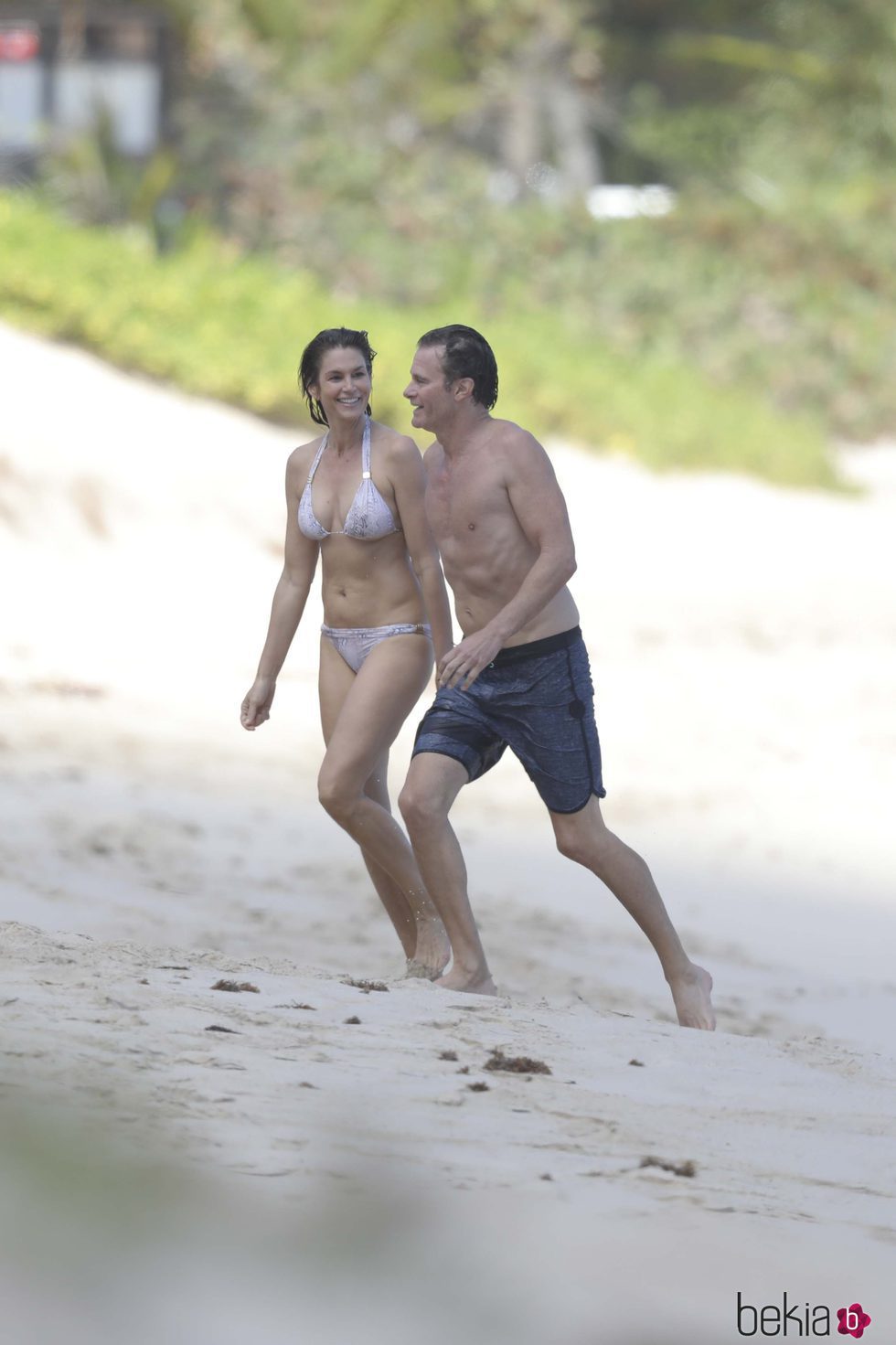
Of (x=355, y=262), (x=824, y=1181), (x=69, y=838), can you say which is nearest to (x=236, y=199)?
(x=355, y=262)

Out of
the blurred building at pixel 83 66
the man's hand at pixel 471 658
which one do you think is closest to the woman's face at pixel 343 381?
the man's hand at pixel 471 658

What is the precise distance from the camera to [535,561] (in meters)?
4.44

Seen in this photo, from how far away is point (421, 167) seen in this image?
22.2 metres

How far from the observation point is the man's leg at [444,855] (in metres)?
4.46

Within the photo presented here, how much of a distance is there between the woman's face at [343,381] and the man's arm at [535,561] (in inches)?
18.0

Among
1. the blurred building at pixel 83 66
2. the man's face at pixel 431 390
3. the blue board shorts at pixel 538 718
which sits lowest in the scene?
the blue board shorts at pixel 538 718

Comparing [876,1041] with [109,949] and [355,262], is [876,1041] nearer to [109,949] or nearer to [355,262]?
[109,949]

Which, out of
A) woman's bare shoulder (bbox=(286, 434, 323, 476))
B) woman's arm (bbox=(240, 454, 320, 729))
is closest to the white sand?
woman's arm (bbox=(240, 454, 320, 729))

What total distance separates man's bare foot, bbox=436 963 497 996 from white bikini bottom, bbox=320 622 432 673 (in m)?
0.83

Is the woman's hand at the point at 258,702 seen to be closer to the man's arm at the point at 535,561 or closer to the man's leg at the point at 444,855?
the man's leg at the point at 444,855

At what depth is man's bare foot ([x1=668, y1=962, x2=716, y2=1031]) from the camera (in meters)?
4.62

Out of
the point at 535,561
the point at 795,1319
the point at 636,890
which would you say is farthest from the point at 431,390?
the point at 795,1319

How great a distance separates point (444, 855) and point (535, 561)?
758 mm

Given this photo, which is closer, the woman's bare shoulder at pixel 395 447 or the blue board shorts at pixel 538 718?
the blue board shorts at pixel 538 718
